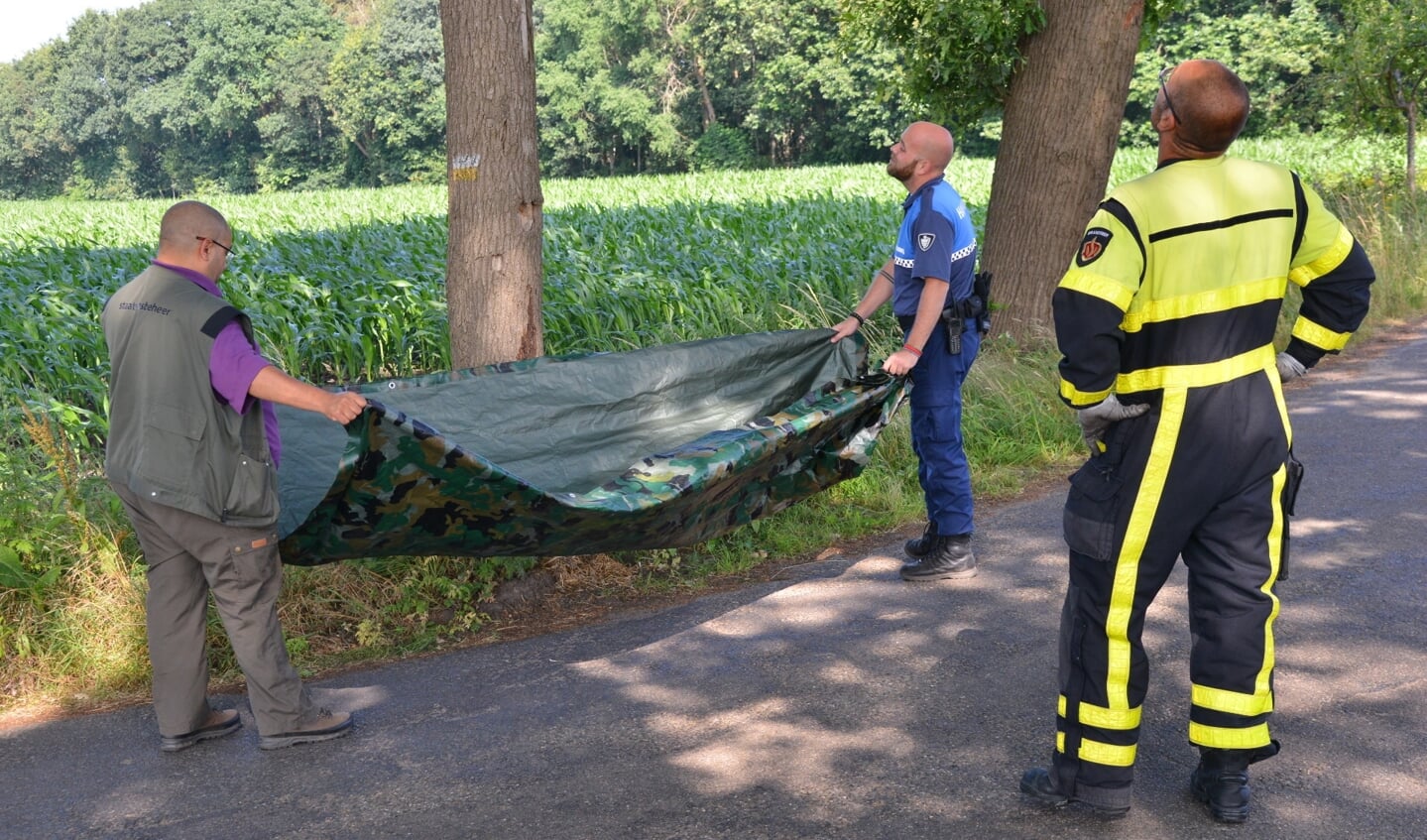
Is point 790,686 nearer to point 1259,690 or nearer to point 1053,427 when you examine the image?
point 1259,690

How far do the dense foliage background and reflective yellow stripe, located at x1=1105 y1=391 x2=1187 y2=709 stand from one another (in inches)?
1628

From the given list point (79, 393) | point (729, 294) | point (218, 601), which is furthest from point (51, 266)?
point (218, 601)

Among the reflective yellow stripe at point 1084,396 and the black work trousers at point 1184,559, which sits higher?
the reflective yellow stripe at point 1084,396

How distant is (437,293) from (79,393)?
8.95 feet

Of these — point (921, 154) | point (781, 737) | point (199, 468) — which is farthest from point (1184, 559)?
point (199, 468)

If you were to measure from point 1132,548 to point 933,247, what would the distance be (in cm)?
228

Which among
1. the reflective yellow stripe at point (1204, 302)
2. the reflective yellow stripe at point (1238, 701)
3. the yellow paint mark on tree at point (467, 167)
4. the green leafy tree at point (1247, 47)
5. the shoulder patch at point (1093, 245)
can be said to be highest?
the green leafy tree at point (1247, 47)

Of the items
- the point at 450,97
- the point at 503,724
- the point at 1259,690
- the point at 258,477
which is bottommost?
the point at 503,724

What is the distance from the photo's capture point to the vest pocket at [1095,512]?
3377mm

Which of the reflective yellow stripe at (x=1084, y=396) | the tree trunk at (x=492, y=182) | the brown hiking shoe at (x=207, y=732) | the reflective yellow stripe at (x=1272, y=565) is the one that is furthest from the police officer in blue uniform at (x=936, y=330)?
the brown hiking shoe at (x=207, y=732)

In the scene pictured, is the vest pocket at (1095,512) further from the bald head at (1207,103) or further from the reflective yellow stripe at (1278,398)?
the bald head at (1207,103)

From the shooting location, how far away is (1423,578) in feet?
17.3

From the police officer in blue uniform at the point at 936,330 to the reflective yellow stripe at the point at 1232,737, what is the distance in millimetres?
2255

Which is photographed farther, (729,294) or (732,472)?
(729,294)
